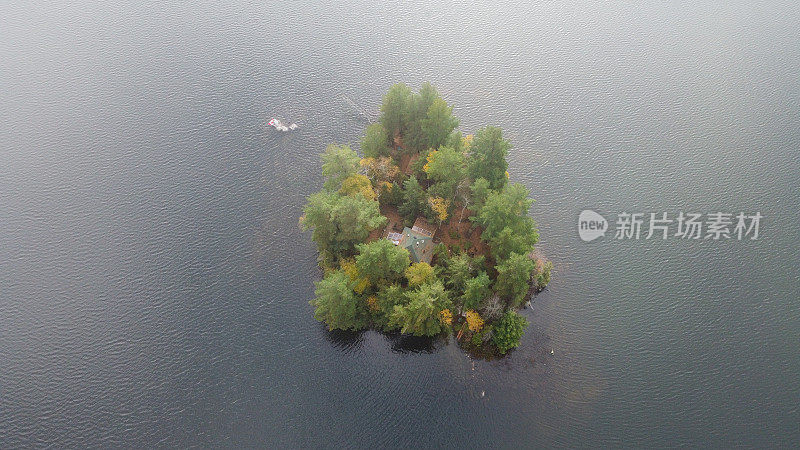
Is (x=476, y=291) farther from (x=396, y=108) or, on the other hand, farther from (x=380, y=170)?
(x=396, y=108)

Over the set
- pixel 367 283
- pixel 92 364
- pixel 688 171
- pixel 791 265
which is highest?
pixel 688 171

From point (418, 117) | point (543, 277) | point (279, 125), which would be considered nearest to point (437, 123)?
point (418, 117)

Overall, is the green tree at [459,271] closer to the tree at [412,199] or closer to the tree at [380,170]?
the tree at [412,199]

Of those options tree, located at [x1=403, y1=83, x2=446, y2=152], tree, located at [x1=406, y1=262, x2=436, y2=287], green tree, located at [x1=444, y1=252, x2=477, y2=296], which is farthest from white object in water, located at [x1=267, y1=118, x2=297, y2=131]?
green tree, located at [x1=444, y1=252, x2=477, y2=296]

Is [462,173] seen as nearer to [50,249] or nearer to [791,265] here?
[791,265]

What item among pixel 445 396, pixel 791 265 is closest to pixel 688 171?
pixel 791 265
